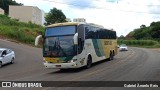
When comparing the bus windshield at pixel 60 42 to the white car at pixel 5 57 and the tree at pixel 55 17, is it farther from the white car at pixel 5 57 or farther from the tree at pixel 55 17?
the tree at pixel 55 17

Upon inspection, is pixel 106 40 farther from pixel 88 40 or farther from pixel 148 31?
pixel 148 31

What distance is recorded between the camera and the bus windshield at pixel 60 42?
2233cm

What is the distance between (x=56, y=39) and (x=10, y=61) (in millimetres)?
11057

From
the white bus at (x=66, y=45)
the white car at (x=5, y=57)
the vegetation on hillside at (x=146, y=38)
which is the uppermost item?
the white bus at (x=66, y=45)

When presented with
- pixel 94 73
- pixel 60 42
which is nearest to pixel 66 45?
pixel 60 42

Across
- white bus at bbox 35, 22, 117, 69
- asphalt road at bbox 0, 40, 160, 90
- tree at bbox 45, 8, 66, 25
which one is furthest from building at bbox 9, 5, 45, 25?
white bus at bbox 35, 22, 117, 69

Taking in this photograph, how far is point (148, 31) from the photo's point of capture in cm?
15162

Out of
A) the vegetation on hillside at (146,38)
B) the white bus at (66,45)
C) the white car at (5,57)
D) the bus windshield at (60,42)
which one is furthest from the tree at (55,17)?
the bus windshield at (60,42)

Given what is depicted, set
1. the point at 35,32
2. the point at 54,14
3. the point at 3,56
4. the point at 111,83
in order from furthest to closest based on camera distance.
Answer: the point at 54,14, the point at 35,32, the point at 3,56, the point at 111,83

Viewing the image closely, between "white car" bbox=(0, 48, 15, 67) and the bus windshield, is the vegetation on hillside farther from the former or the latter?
the bus windshield

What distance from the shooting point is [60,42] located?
2250 cm

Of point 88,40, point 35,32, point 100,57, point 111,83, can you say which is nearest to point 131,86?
point 111,83

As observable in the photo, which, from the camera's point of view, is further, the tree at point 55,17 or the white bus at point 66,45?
the tree at point 55,17

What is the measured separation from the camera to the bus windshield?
2233 cm
